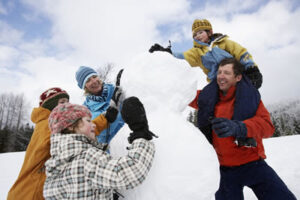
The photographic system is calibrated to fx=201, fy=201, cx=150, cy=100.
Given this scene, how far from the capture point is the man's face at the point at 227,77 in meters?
1.70

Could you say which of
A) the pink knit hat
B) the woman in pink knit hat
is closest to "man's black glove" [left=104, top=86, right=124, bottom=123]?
the pink knit hat

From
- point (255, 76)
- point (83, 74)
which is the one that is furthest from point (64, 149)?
point (255, 76)

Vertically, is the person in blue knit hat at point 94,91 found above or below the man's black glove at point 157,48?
below

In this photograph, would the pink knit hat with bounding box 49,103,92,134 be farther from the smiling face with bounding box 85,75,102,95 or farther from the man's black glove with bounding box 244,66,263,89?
the man's black glove with bounding box 244,66,263,89

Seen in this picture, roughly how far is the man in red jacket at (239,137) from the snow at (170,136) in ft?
1.19

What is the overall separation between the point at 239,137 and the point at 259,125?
19cm

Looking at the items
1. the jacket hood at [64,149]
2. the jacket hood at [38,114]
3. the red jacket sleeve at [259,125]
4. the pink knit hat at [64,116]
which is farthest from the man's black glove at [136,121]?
the jacket hood at [38,114]

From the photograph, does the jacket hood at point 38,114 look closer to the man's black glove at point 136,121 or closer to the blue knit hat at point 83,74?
the blue knit hat at point 83,74

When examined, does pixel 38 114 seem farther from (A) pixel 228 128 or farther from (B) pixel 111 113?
(A) pixel 228 128

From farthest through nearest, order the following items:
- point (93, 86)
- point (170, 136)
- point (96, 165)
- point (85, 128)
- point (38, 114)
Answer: point (93, 86) < point (38, 114) < point (85, 128) < point (170, 136) < point (96, 165)

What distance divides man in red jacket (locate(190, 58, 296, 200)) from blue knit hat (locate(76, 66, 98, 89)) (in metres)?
1.11

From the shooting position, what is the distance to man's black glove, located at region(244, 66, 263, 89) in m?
1.76

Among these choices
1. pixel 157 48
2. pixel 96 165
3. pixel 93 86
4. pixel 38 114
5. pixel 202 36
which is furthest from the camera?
pixel 202 36

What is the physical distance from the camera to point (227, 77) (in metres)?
1.70
